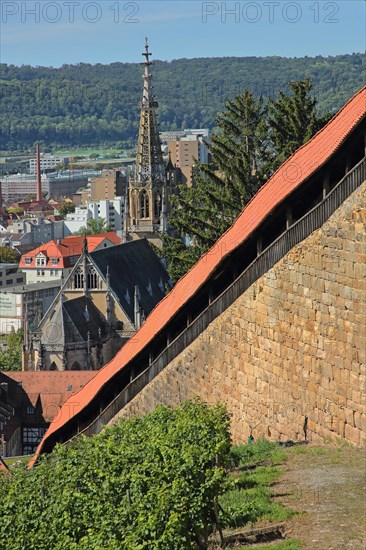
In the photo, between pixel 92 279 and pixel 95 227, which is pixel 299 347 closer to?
pixel 92 279

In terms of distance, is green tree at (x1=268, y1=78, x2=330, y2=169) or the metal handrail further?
green tree at (x1=268, y1=78, x2=330, y2=169)

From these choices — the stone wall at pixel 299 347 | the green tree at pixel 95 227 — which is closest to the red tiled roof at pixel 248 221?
the stone wall at pixel 299 347

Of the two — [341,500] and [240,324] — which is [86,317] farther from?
[341,500]

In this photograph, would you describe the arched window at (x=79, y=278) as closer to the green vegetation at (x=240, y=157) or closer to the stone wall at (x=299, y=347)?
the green vegetation at (x=240, y=157)

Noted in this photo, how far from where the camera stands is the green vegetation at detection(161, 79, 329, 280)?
33.7 meters

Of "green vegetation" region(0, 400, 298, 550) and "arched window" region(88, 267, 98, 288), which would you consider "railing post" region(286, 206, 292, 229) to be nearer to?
"green vegetation" region(0, 400, 298, 550)

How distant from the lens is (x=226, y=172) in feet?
117

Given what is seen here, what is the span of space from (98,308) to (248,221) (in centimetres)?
6079

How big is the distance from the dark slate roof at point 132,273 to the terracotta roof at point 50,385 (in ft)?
44.8

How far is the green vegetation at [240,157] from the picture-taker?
3366 cm

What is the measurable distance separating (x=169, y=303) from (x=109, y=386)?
228cm

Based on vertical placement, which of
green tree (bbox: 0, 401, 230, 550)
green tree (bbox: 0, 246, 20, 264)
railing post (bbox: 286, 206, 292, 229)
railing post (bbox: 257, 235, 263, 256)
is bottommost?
green tree (bbox: 0, 246, 20, 264)

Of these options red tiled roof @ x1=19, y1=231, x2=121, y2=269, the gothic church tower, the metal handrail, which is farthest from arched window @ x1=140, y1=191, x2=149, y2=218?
the metal handrail

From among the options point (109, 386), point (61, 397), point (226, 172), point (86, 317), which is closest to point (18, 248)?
point (86, 317)
